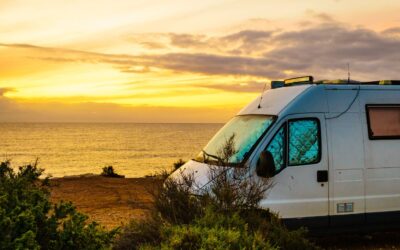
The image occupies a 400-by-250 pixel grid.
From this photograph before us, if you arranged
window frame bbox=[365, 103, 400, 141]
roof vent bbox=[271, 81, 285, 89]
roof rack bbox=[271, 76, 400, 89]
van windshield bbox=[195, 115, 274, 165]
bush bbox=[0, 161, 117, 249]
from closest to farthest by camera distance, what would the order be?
1. bush bbox=[0, 161, 117, 249]
2. van windshield bbox=[195, 115, 274, 165]
3. window frame bbox=[365, 103, 400, 141]
4. roof rack bbox=[271, 76, 400, 89]
5. roof vent bbox=[271, 81, 285, 89]

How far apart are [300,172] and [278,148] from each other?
515mm

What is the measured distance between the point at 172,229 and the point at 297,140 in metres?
3.48

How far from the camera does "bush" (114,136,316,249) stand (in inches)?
206

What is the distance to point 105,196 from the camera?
15734 millimetres

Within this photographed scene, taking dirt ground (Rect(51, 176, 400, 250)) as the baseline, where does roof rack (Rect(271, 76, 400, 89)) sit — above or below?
above

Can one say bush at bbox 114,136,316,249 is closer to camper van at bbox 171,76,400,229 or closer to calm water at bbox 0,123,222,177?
camper van at bbox 171,76,400,229

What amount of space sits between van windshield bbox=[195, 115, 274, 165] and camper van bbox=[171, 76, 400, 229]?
2 centimetres

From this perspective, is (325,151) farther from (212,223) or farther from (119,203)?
(119,203)

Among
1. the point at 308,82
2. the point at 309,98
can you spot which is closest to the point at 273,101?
the point at 309,98

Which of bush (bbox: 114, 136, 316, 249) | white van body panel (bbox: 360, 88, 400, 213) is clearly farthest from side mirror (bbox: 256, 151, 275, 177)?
white van body panel (bbox: 360, 88, 400, 213)

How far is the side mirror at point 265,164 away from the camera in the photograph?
7.66m

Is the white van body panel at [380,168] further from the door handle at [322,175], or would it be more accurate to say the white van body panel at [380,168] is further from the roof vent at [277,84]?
the roof vent at [277,84]

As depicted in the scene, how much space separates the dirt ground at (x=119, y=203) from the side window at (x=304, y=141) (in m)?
1.52

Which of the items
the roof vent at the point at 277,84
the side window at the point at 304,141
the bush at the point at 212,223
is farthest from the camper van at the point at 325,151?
the bush at the point at 212,223
